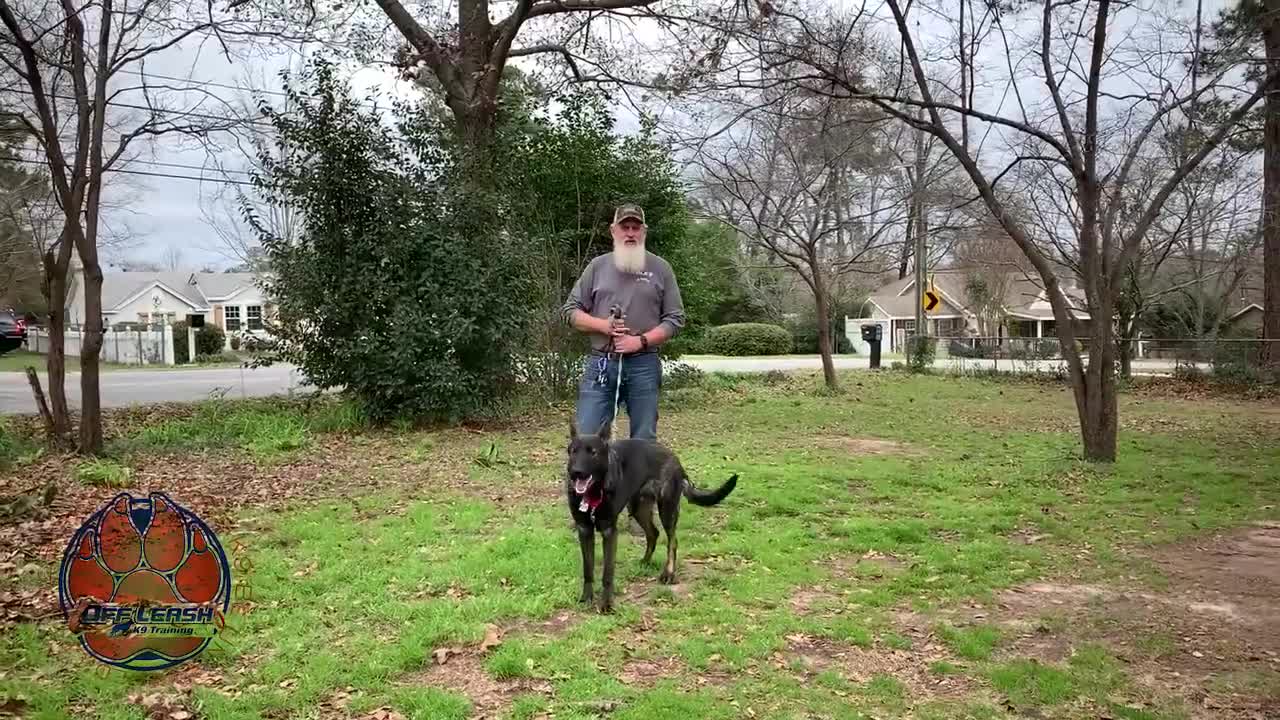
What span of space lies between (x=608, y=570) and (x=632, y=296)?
169cm

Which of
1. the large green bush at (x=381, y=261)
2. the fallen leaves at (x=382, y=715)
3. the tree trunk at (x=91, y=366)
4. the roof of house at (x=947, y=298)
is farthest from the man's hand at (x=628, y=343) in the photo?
the roof of house at (x=947, y=298)

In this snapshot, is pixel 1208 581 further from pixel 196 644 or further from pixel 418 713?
pixel 196 644

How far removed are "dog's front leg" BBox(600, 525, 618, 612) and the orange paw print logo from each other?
1686 mm

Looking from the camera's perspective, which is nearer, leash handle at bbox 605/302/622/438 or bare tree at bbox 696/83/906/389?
leash handle at bbox 605/302/622/438

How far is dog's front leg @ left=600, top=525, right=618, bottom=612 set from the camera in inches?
160

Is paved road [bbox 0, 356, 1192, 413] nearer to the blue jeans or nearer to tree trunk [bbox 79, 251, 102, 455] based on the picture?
tree trunk [bbox 79, 251, 102, 455]

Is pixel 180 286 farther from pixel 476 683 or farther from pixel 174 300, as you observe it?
pixel 476 683

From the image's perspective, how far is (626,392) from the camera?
5188 millimetres

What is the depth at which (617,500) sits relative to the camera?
4090mm

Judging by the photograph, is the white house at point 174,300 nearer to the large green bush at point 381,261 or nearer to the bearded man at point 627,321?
the large green bush at point 381,261

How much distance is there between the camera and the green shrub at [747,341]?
35812 millimetres

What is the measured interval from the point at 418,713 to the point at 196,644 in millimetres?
1180

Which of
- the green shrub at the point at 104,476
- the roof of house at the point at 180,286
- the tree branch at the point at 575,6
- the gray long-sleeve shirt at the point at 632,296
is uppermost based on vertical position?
the tree branch at the point at 575,6

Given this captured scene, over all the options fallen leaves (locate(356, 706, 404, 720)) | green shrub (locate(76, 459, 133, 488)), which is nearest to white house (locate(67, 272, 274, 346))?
green shrub (locate(76, 459, 133, 488))
